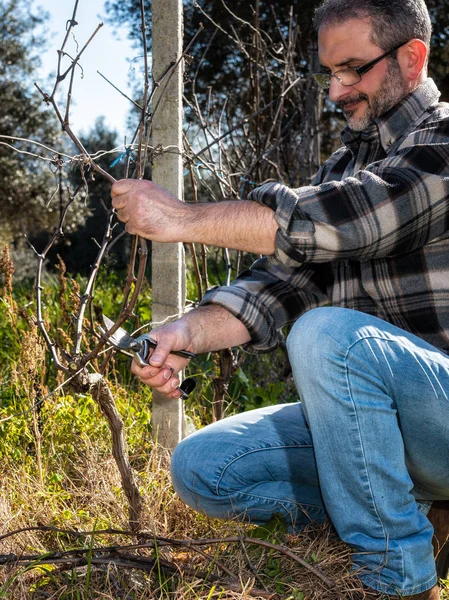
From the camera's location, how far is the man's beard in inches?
84.7

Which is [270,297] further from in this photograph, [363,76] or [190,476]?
[363,76]

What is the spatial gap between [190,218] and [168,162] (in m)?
0.89

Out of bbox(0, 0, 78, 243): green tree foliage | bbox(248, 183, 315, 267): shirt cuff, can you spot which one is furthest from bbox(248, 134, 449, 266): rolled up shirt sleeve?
bbox(0, 0, 78, 243): green tree foliage

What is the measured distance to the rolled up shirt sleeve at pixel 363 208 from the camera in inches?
72.9

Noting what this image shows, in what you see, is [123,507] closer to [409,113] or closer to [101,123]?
[409,113]

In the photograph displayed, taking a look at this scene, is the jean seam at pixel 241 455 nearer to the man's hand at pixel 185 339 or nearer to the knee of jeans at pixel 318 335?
the man's hand at pixel 185 339

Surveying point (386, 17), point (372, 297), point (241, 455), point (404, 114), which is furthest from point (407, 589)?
point (386, 17)

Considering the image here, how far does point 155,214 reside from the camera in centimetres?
184

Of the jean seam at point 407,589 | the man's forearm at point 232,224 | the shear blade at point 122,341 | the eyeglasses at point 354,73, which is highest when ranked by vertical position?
the eyeglasses at point 354,73

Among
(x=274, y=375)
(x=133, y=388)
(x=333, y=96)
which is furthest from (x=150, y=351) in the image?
(x=274, y=375)

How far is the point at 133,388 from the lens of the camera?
3793 millimetres

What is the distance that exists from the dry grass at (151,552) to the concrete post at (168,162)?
8.8 inches

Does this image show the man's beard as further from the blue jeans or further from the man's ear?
the blue jeans

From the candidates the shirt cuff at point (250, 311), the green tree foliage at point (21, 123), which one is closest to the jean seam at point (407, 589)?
the shirt cuff at point (250, 311)
